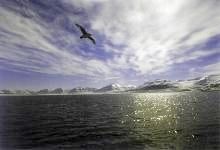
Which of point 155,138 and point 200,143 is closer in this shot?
point 200,143

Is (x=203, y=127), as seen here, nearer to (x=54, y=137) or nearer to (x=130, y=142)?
(x=130, y=142)

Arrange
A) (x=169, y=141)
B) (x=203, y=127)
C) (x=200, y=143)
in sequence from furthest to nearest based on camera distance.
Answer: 1. (x=203, y=127)
2. (x=169, y=141)
3. (x=200, y=143)

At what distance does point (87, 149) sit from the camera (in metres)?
23.5

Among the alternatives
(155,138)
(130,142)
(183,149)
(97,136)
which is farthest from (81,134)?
(183,149)

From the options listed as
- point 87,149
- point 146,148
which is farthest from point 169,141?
point 87,149

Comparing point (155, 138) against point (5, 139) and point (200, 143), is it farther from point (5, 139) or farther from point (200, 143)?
point (5, 139)

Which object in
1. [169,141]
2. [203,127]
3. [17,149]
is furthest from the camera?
[203,127]

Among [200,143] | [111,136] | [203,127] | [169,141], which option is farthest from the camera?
[203,127]

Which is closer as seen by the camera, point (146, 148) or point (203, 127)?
point (146, 148)

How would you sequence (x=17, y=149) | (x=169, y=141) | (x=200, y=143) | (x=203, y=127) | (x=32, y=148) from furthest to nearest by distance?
(x=203, y=127), (x=169, y=141), (x=200, y=143), (x=32, y=148), (x=17, y=149)

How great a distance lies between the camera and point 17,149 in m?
22.5

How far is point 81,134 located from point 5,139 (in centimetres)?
909

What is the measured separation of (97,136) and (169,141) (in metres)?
8.70

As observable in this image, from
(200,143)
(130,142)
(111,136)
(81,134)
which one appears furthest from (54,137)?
(200,143)
